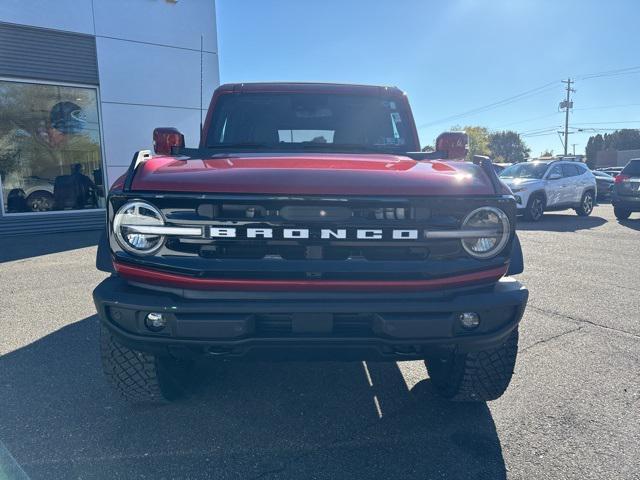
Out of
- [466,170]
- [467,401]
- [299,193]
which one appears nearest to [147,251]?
[299,193]

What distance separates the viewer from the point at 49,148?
35.2ft

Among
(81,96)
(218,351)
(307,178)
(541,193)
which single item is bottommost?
(218,351)

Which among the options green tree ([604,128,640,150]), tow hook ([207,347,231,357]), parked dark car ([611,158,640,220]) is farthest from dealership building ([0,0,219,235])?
green tree ([604,128,640,150])

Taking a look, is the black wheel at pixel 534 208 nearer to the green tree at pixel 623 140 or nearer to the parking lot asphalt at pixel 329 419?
the parking lot asphalt at pixel 329 419

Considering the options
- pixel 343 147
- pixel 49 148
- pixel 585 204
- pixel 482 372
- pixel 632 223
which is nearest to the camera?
pixel 482 372

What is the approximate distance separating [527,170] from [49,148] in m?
12.5

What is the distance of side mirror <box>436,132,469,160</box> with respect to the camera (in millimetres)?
3261

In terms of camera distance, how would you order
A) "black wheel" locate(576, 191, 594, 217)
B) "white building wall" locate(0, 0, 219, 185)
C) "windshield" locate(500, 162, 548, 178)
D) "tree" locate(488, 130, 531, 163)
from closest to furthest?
"white building wall" locate(0, 0, 219, 185)
"windshield" locate(500, 162, 548, 178)
"black wheel" locate(576, 191, 594, 217)
"tree" locate(488, 130, 531, 163)

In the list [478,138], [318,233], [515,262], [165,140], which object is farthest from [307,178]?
[478,138]

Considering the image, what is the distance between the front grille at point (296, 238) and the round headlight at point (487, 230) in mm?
101

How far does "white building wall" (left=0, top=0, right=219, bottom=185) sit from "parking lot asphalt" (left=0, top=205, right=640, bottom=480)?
792 centimetres

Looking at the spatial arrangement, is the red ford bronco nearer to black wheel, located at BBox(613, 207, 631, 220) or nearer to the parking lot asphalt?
the parking lot asphalt

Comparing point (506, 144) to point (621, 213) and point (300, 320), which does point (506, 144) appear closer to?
point (621, 213)

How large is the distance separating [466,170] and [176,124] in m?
10.6
